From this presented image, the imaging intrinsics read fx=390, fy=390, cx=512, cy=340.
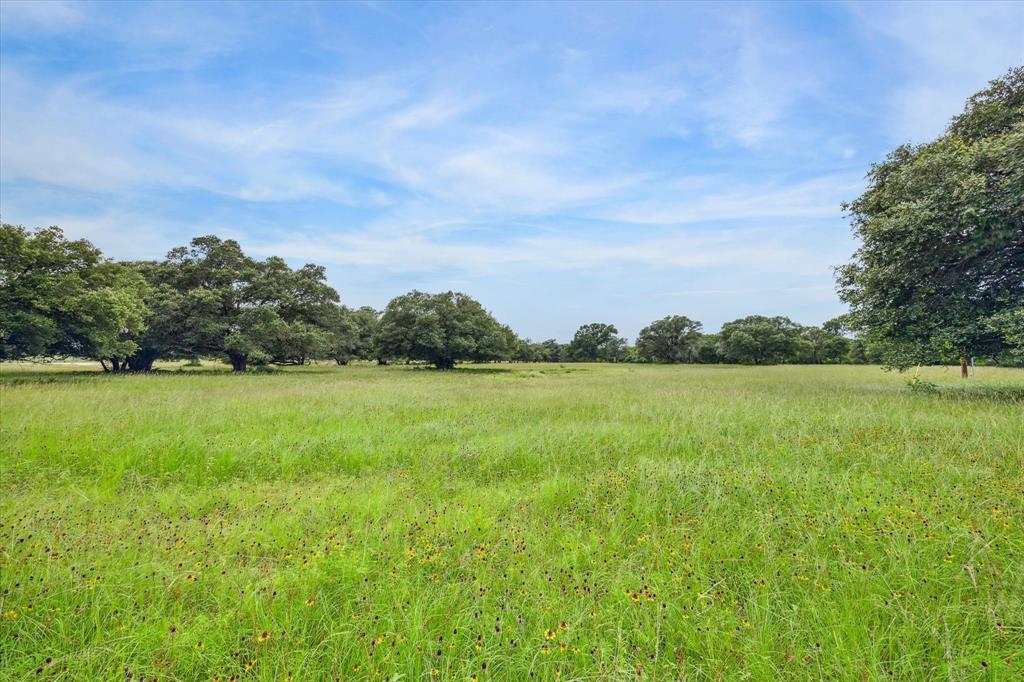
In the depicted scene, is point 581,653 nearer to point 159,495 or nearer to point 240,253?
point 159,495

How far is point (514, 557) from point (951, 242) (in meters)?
18.4

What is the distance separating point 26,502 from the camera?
→ 16.6 ft

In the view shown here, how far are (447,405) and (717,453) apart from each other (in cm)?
833

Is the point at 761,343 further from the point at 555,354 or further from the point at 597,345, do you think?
the point at 555,354

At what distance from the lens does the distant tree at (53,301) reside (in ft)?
64.4

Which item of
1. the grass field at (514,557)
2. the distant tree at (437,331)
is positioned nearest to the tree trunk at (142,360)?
the distant tree at (437,331)

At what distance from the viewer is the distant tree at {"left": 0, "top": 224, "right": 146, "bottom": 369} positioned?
64.4ft

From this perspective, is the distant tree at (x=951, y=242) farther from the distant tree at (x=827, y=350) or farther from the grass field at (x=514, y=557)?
the distant tree at (x=827, y=350)

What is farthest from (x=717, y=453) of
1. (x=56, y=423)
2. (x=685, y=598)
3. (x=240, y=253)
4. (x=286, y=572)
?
(x=240, y=253)

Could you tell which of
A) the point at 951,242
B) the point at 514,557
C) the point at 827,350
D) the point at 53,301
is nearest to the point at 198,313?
the point at 53,301

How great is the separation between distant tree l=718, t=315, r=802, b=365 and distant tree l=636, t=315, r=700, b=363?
7.93m

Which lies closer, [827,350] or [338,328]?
[338,328]

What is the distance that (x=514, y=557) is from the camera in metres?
3.80

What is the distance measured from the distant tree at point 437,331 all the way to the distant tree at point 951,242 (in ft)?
105
